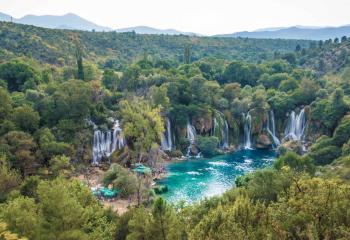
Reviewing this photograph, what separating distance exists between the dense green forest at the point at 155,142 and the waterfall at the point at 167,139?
764 mm

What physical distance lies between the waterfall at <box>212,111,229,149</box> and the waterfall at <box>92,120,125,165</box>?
16859 mm

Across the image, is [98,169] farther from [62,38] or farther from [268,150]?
[62,38]

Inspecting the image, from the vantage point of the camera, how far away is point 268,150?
65750 mm

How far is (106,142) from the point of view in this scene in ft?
182

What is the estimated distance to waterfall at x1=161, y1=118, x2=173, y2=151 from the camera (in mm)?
62312

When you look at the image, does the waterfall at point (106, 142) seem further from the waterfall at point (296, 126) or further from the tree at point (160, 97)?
the waterfall at point (296, 126)

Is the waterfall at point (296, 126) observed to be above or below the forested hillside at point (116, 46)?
below

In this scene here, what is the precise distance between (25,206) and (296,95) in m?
54.7

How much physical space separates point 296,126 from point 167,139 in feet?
70.8

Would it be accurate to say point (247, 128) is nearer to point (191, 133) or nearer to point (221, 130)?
point (221, 130)

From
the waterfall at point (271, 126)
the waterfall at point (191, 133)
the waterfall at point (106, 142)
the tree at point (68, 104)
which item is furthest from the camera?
the waterfall at point (271, 126)

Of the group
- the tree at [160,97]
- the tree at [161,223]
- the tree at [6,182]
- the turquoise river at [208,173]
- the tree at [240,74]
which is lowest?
the turquoise river at [208,173]

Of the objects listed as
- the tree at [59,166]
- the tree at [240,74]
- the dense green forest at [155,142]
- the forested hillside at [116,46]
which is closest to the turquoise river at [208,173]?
the dense green forest at [155,142]

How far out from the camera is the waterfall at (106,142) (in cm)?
5472
